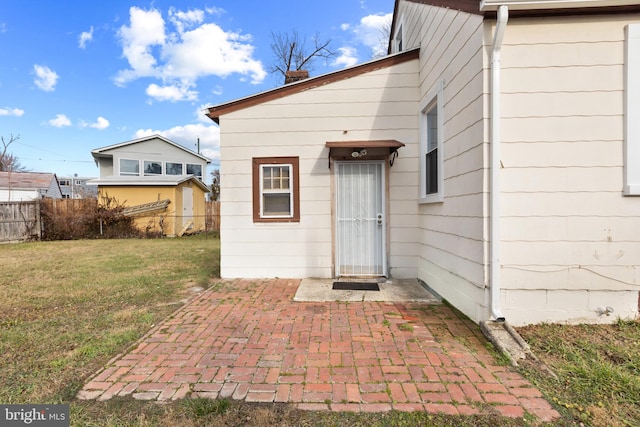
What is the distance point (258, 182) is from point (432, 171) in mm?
3150

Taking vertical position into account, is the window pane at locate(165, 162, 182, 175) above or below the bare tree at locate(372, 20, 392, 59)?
below

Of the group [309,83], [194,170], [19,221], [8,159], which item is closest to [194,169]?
[194,170]

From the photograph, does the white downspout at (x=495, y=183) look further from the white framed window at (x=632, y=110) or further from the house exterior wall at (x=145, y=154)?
the house exterior wall at (x=145, y=154)

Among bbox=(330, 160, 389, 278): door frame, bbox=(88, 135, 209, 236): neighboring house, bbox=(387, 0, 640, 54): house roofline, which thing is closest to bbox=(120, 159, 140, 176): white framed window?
bbox=(88, 135, 209, 236): neighboring house

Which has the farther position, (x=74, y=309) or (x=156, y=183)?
(x=156, y=183)

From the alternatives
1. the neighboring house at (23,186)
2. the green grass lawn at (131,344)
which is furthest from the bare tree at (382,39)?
the neighboring house at (23,186)

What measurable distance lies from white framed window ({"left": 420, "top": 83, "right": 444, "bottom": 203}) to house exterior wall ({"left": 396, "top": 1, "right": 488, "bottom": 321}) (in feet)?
0.25

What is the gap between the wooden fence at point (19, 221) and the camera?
12.0 meters

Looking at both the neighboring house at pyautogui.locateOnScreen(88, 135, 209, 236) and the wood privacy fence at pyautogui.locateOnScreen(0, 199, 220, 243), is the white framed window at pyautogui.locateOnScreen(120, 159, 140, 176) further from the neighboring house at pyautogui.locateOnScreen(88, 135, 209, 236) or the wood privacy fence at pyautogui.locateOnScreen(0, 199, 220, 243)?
the wood privacy fence at pyautogui.locateOnScreen(0, 199, 220, 243)

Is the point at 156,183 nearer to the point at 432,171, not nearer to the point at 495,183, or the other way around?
the point at 432,171

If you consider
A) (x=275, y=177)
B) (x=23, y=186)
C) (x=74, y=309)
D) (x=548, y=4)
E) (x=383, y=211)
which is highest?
(x=548, y=4)

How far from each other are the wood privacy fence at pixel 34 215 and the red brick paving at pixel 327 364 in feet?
42.9

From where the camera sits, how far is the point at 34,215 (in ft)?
40.6

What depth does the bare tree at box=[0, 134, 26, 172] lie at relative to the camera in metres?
22.1
